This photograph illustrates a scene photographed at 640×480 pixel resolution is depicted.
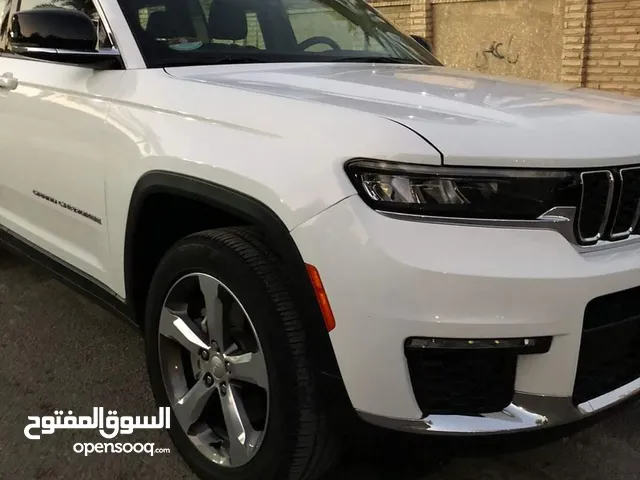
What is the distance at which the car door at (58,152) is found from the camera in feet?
8.49

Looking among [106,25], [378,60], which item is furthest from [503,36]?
[106,25]

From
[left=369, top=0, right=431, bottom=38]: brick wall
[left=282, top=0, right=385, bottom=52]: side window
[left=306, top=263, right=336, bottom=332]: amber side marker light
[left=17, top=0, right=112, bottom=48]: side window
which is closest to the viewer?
[left=306, top=263, right=336, bottom=332]: amber side marker light

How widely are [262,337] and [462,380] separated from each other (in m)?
0.54

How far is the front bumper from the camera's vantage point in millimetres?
1628

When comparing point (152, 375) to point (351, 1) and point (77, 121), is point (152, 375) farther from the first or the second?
point (351, 1)

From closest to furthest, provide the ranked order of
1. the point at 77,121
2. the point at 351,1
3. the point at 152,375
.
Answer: the point at 152,375 < the point at 77,121 < the point at 351,1

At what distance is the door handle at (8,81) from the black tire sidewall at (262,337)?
1.51 metres

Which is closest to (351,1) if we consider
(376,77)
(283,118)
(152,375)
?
(376,77)

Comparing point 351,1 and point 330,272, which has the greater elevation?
point 351,1

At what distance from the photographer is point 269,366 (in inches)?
73.8

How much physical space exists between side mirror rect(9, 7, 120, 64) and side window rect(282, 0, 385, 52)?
0.98 m

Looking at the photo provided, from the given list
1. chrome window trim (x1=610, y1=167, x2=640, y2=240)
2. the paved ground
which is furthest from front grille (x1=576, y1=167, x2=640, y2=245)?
the paved ground

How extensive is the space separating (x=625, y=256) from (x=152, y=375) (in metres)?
1.59

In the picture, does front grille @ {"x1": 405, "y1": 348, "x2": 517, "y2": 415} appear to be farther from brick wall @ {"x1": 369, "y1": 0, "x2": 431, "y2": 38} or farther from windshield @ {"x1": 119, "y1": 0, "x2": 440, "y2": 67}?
brick wall @ {"x1": 369, "y1": 0, "x2": 431, "y2": 38}
